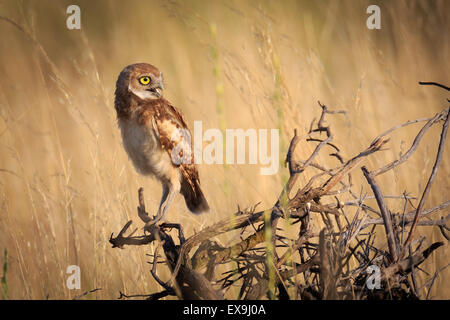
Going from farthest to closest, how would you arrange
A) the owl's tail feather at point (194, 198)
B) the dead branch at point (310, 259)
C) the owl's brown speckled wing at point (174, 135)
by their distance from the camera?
the owl's tail feather at point (194, 198)
the owl's brown speckled wing at point (174, 135)
the dead branch at point (310, 259)

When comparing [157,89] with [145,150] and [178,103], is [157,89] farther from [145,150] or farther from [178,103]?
[178,103]

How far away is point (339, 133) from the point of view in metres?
3.75

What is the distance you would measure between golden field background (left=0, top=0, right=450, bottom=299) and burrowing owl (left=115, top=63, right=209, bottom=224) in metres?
0.12

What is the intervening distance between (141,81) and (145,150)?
40 centimetres

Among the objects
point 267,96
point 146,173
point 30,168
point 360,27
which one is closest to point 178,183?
point 146,173

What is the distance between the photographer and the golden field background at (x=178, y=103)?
257 cm

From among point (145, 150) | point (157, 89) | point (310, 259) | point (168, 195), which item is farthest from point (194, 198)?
point (310, 259)

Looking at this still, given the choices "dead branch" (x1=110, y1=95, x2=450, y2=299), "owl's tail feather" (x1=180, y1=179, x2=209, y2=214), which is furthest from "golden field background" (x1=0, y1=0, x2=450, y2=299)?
"dead branch" (x1=110, y1=95, x2=450, y2=299)

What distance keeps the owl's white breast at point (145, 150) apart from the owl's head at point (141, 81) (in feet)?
0.60

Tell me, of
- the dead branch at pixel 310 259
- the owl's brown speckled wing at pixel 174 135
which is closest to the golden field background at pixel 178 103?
the owl's brown speckled wing at pixel 174 135

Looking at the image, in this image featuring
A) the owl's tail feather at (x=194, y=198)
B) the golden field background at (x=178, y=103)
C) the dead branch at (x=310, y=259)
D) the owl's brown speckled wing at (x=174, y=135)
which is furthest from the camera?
the owl's tail feather at (x=194, y=198)

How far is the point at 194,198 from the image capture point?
2973mm

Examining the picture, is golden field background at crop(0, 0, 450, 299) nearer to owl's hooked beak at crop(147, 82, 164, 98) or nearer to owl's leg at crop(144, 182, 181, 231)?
owl's leg at crop(144, 182, 181, 231)

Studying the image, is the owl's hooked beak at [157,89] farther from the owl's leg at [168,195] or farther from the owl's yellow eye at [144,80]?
the owl's leg at [168,195]
